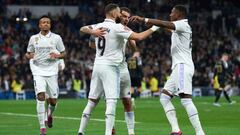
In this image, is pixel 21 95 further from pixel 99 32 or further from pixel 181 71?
pixel 99 32

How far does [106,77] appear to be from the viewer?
1669 centimetres

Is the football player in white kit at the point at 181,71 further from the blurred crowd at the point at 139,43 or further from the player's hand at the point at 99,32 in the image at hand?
the blurred crowd at the point at 139,43

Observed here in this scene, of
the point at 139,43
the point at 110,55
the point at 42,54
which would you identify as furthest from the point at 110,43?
the point at 139,43

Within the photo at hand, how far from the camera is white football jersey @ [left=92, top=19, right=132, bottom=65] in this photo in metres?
16.6

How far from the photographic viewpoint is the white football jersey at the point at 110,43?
16594 millimetres

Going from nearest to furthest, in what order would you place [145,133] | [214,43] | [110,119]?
[110,119], [145,133], [214,43]

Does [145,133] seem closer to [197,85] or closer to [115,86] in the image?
[115,86]

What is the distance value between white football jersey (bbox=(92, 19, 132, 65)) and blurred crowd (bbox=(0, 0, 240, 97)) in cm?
2956

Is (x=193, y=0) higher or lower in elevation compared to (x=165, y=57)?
higher

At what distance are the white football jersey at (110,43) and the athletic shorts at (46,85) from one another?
11.9 feet

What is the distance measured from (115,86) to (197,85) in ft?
125

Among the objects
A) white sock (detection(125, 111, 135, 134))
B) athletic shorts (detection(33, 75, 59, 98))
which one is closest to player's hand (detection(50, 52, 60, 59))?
athletic shorts (detection(33, 75, 59, 98))

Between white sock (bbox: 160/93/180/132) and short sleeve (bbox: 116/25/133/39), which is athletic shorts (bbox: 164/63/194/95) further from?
short sleeve (bbox: 116/25/133/39)

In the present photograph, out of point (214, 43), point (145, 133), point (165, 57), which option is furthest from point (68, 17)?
point (145, 133)
